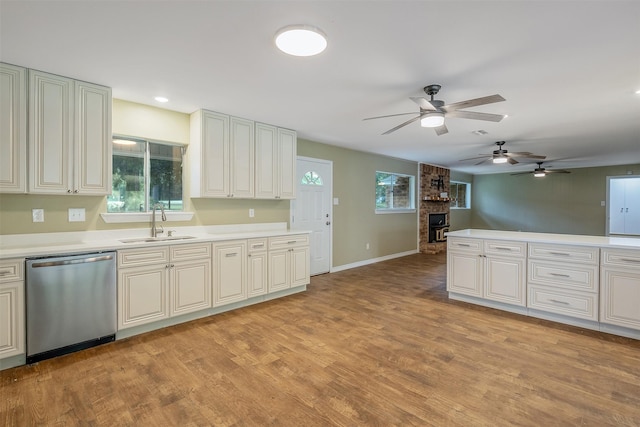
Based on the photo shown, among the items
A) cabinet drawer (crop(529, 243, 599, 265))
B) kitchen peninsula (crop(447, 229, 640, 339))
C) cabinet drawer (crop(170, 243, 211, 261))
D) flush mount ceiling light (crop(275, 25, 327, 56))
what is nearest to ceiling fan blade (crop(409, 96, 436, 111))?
flush mount ceiling light (crop(275, 25, 327, 56))

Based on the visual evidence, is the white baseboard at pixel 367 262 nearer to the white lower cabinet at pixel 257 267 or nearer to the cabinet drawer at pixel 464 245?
the white lower cabinet at pixel 257 267

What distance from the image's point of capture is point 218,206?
4.16m

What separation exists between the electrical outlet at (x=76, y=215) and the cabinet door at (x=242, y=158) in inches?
62.3

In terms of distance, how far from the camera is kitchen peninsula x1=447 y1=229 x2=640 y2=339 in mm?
2986

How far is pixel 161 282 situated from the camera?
3.16m

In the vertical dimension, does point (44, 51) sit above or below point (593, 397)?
above

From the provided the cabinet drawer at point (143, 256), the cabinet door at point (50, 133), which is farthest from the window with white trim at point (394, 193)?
the cabinet door at point (50, 133)

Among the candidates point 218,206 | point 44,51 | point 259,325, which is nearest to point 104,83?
point 44,51

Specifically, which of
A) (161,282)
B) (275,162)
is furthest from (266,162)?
(161,282)

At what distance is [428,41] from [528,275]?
2.86 meters

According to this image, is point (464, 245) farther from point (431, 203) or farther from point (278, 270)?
point (431, 203)

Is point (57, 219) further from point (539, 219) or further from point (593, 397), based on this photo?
point (539, 219)

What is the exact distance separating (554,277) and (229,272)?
368 centimetres

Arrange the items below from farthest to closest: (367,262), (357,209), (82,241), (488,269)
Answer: (367,262) < (357,209) < (488,269) < (82,241)
